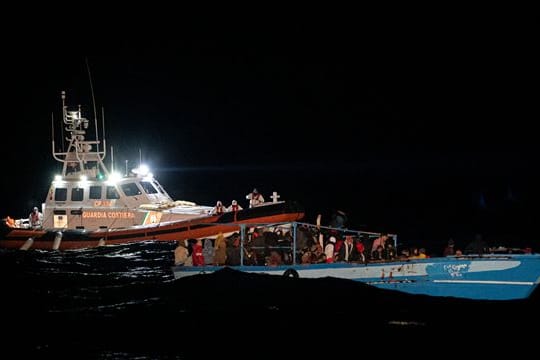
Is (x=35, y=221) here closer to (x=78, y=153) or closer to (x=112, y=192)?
(x=78, y=153)

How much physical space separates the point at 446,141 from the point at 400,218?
80462 mm

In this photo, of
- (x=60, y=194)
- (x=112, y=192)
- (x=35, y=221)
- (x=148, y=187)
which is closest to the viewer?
(x=112, y=192)

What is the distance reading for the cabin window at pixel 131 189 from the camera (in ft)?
89.2

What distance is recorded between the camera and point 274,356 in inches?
506

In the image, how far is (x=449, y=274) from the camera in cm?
1566

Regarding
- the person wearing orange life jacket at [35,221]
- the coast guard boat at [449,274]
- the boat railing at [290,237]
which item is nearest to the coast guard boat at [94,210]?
the person wearing orange life jacket at [35,221]

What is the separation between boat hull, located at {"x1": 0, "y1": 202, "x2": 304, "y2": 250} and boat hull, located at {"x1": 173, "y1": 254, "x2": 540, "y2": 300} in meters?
6.81

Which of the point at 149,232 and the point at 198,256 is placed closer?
the point at 198,256

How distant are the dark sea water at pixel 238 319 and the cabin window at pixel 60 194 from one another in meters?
8.21

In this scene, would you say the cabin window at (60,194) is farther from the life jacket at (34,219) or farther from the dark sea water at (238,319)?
the dark sea water at (238,319)

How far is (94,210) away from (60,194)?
1575 millimetres

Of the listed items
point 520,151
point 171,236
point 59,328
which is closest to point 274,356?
point 59,328

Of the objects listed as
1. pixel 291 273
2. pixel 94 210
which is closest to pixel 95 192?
pixel 94 210

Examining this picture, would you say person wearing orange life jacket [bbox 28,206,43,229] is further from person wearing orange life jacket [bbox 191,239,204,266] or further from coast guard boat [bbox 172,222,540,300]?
coast guard boat [bbox 172,222,540,300]
